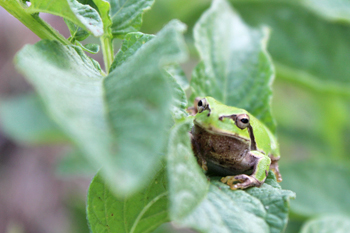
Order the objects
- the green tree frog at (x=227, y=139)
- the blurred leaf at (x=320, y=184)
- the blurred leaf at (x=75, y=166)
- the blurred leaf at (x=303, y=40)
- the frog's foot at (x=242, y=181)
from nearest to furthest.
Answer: the frog's foot at (x=242, y=181), the green tree frog at (x=227, y=139), the blurred leaf at (x=320, y=184), the blurred leaf at (x=303, y=40), the blurred leaf at (x=75, y=166)

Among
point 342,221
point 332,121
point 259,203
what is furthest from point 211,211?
point 332,121

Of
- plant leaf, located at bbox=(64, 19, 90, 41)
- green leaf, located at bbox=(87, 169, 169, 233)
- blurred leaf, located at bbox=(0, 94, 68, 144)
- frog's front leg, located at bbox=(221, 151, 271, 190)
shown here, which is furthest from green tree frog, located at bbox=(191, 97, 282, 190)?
blurred leaf, located at bbox=(0, 94, 68, 144)

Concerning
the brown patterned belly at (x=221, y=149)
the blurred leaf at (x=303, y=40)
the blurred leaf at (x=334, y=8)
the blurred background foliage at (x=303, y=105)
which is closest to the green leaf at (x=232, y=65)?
the brown patterned belly at (x=221, y=149)

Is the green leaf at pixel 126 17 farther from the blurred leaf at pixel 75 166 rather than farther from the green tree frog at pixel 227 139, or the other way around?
the blurred leaf at pixel 75 166

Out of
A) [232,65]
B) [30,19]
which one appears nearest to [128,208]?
[30,19]

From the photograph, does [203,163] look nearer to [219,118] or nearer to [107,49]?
[219,118]

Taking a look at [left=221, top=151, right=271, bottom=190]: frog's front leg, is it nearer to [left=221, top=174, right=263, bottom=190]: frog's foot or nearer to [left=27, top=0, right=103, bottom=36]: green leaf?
[left=221, top=174, right=263, bottom=190]: frog's foot
